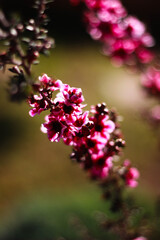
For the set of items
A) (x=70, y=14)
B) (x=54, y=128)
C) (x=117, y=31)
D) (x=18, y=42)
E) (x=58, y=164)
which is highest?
(x=70, y=14)

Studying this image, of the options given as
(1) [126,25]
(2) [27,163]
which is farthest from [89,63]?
(1) [126,25]

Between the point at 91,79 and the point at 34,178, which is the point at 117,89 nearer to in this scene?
the point at 91,79

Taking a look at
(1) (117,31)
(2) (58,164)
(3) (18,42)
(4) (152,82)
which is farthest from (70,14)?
(3) (18,42)

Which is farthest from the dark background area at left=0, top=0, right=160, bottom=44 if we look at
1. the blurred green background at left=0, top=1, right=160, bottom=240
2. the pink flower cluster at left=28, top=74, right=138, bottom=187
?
the pink flower cluster at left=28, top=74, right=138, bottom=187

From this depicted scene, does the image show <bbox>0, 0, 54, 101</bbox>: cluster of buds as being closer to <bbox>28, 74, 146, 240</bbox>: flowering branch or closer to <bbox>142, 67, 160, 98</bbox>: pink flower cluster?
<bbox>28, 74, 146, 240</bbox>: flowering branch

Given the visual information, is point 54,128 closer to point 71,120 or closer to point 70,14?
point 71,120

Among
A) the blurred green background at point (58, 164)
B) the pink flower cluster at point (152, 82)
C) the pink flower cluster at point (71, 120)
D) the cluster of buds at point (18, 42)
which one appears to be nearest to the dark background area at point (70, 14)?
the blurred green background at point (58, 164)
